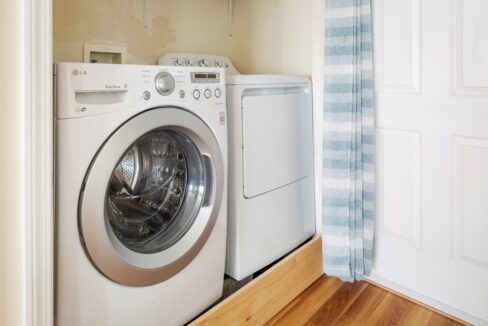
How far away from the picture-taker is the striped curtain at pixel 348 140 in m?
1.63

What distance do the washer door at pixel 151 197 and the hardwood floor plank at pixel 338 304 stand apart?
0.71m

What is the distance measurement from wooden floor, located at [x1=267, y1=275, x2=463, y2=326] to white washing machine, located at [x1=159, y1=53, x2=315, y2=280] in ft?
0.84

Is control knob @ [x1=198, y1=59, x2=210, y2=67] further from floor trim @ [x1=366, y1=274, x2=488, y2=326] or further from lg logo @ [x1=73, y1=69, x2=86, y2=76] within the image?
floor trim @ [x1=366, y1=274, x2=488, y2=326]

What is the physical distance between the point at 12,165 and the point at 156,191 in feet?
1.78

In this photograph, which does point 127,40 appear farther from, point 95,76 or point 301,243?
point 301,243

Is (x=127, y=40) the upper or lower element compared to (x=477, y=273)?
upper

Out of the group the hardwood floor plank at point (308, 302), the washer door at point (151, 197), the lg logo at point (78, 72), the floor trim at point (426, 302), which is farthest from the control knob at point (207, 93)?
the floor trim at point (426, 302)

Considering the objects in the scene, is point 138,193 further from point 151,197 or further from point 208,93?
point 208,93

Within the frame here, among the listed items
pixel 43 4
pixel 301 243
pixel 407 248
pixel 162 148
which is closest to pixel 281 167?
pixel 301 243

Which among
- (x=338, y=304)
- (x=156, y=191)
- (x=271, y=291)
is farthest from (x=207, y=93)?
(x=338, y=304)

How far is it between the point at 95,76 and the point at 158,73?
0.68ft

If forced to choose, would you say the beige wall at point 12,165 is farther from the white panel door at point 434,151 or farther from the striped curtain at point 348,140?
the white panel door at point 434,151

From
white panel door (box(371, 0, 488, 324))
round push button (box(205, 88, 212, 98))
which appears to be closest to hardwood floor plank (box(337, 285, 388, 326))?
white panel door (box(371, 0, 488, 324))

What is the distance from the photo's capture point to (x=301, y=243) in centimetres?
190
